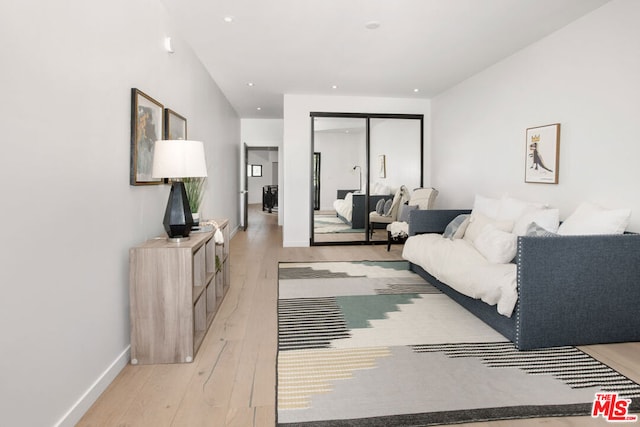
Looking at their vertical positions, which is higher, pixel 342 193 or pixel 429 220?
pixel 342 193

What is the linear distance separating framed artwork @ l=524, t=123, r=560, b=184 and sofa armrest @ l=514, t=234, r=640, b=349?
131 centimetres

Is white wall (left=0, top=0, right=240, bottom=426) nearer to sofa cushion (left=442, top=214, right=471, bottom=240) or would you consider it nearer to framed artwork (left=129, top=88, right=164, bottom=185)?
framed artwork (left=129, top=88, right=164, bottom=185)

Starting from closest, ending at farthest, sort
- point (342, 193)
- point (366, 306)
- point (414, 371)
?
point (414, 371), point (366, 306), point (342, 193)

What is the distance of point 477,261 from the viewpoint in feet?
10.8

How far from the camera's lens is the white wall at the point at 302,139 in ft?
21.8

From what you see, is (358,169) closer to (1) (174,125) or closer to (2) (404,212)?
(2) (404,212)

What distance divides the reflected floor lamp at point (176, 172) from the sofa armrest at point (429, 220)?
293cm

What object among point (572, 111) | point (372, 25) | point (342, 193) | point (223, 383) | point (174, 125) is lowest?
point (223, 383)

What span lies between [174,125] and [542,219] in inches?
132

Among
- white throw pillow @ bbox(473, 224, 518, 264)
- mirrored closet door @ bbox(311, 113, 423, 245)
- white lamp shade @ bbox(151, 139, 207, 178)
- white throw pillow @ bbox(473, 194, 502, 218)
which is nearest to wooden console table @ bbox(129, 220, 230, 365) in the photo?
white lamp shade @ bbox(151, 139, 207, 178)

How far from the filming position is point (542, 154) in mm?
4004

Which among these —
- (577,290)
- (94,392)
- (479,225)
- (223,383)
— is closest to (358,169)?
(479,225)

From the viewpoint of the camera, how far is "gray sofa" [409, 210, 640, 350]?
8.63ft

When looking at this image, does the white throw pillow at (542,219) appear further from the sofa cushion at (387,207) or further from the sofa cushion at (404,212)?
the sofa cushion at (387,207)
